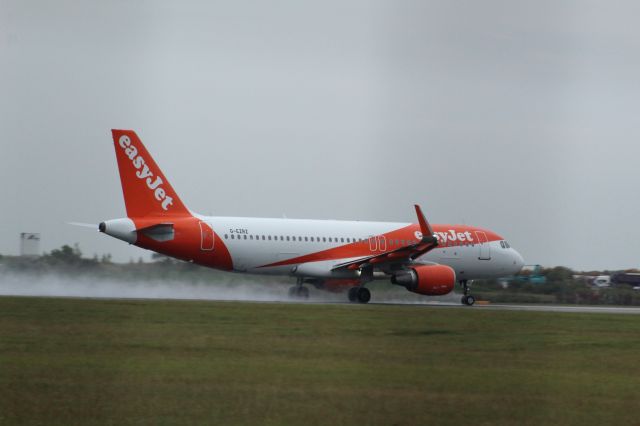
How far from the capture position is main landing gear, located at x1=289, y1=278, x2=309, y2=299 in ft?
132

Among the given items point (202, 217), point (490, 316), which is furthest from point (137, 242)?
point (490, 316)

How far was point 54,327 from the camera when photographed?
21.1 meters

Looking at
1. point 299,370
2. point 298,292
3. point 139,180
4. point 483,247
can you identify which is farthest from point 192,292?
point 299,370

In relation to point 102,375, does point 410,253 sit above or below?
above

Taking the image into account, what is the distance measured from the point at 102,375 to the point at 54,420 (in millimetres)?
3215

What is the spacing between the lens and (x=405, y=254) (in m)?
38.5

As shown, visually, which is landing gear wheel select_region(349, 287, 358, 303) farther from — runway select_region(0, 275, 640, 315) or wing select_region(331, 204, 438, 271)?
wing select_region(331, 204, 438, 271)

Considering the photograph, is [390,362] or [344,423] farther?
[390,362]

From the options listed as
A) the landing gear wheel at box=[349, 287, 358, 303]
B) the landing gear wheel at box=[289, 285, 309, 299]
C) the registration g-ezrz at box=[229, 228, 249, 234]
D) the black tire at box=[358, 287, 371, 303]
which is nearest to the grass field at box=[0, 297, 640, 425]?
the registration g-ezrz at box=[229, 228, 249, 234]

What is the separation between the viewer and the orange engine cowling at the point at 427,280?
124 feet

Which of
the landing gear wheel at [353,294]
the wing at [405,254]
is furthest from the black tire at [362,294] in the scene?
the wing at [405,254]

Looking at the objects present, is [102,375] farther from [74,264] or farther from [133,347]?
[74,264]

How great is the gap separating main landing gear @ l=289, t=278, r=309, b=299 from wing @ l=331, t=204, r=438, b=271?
6.63 feet

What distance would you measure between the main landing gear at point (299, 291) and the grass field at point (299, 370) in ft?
44.5
